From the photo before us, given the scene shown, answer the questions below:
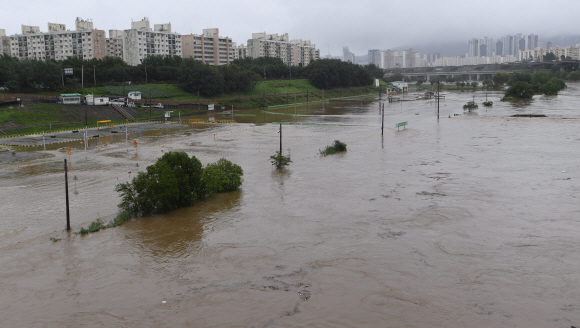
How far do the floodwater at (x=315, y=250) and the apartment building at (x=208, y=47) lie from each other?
81517mm

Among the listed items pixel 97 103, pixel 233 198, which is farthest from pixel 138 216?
pixel 97 103

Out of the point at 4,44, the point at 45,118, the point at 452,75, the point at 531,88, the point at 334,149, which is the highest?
the point at 4,44

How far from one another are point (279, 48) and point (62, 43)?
61.9 m

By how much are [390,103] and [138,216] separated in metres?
72.0

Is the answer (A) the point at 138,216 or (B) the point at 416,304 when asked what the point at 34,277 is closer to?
(A) the point at 138,216

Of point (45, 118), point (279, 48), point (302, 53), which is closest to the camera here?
point (45, 118)

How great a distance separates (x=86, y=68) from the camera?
6931 centimetres

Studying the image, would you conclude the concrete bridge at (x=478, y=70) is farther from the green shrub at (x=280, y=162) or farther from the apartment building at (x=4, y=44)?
the green shrub at (x=280, y=162)

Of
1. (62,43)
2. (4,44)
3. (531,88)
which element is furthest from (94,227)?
(4,44)

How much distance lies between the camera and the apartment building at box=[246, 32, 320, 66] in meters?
132

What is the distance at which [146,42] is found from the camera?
96.3 metres

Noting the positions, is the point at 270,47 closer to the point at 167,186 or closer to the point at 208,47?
the point at 208,47

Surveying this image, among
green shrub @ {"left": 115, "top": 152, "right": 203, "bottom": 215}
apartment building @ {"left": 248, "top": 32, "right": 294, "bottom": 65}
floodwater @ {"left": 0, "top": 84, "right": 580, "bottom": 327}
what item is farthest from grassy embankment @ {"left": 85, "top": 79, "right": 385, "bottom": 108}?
green shrub @ {"left": 115, "top": 152, "right": 203, "bottom": 215}

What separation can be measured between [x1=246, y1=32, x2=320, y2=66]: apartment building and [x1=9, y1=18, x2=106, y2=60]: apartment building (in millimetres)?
46227
